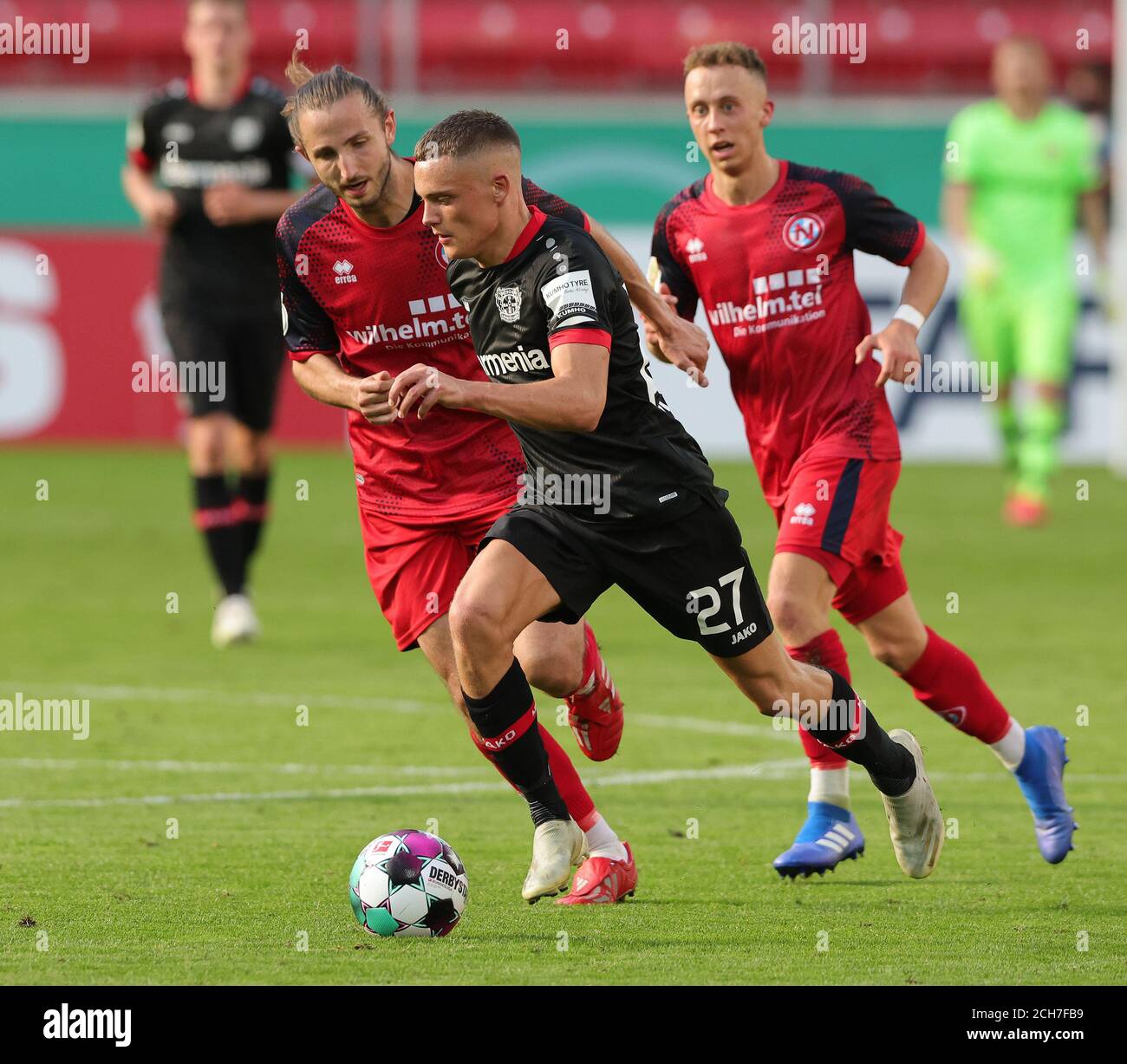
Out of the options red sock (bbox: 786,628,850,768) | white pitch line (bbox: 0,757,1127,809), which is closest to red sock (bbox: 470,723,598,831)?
red sock (bbox: 786,628,850,768)

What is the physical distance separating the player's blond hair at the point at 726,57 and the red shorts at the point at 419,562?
1.49 m

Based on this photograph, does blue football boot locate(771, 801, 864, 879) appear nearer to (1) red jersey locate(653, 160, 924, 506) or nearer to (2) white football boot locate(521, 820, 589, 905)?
(2) white football boot locate(521, 820, 589, 905)

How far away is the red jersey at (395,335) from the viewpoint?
237 inches

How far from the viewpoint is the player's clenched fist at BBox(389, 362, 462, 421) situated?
4805 millimetres

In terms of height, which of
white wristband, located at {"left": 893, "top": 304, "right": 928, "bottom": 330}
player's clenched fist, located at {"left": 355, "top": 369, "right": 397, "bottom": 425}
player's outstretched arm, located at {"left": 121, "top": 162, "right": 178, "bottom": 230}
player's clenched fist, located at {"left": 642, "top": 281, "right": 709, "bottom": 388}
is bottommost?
player's clenched fist, located at {"left": 355, "top": 369, "right": 397, "bottom": 425}

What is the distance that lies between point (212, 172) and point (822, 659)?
5.82 m

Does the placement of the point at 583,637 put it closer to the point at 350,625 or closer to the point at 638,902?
the point at 638,902

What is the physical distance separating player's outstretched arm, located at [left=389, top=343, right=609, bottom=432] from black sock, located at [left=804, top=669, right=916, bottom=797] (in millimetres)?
1093

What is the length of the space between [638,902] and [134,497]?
12.1 metres

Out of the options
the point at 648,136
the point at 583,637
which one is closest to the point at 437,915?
the point at 583,637

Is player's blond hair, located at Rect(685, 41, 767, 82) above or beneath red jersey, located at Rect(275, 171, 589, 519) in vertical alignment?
above

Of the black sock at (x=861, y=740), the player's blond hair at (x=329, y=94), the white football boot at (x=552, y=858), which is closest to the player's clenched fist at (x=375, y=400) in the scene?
the player's blond hair at (x=329, y=94)

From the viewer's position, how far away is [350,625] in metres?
11.3

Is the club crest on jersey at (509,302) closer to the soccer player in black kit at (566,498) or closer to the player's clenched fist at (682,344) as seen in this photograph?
the soccer player in black kit at (566,498)
